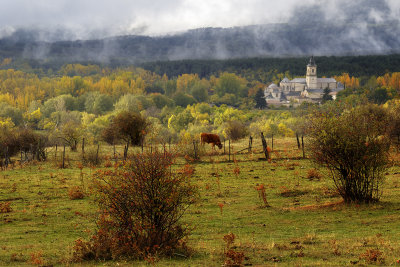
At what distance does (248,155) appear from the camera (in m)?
43.7

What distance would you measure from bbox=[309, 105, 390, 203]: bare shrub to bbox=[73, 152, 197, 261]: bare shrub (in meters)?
9.12

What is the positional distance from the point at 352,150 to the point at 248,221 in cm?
552

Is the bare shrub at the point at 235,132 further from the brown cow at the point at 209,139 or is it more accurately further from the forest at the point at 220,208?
the forest at the point at 220,208

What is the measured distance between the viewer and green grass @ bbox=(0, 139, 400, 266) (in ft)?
46.0

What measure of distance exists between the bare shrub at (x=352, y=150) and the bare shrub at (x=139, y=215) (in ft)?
29.9

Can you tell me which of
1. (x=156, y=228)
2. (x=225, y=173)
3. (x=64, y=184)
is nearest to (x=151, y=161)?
(x=156, y=228)

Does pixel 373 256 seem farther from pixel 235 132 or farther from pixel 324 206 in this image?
pixel 235 132

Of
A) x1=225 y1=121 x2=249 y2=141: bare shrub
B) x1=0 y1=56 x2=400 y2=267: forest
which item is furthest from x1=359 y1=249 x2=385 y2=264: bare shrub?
x1=225 y1=121 x2=249 y2=141: bare shrub

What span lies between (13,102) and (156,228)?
185m

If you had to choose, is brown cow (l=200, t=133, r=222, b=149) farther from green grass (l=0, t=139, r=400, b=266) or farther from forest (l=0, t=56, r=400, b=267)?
green grass (l=0, t=139, r=400, b=266)

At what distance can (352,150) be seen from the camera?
21.2 metres

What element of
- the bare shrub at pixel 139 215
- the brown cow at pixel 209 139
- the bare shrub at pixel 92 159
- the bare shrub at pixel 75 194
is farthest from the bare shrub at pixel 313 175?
the brown cow at pixel 209 139

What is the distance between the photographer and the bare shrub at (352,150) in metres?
21.2

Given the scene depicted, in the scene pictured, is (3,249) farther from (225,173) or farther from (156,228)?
(225,173)
